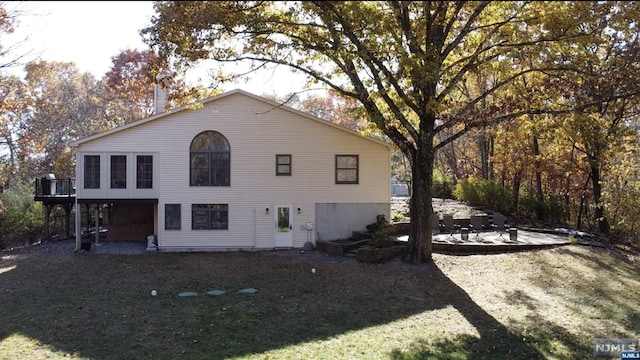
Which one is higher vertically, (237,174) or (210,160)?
(210,160)

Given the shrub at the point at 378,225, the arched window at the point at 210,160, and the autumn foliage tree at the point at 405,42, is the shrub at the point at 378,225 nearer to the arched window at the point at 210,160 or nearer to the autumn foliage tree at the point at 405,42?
the autumn foliage tree at the point at 405,42

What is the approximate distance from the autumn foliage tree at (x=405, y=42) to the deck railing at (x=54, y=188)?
11.1m

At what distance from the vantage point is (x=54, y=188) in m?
20.2

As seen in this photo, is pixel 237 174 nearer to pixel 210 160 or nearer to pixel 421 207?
pixel 210 160

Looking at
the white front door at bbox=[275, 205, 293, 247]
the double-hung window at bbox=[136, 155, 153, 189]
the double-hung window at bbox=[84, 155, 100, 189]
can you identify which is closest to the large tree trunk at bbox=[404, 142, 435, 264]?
the white front door at bbox=[275, 205, 293, 247]

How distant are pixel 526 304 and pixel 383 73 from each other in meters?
7.03

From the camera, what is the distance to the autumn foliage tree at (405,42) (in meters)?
11.4

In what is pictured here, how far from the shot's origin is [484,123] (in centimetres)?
1379

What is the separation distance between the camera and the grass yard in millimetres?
8148

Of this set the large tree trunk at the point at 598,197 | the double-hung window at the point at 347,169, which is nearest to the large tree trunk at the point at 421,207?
the double-hung window at the point at 347,169

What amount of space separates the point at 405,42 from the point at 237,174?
8757mm

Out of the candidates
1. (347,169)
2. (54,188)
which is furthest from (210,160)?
(54,188)

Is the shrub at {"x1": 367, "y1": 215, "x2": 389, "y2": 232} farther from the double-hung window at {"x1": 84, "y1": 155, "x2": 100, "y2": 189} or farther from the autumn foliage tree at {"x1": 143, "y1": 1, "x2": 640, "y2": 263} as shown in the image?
the double-hung window at {"x1": 84, "y1": 155, "x2": 100, "y2": 189}

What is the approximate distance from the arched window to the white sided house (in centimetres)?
4
